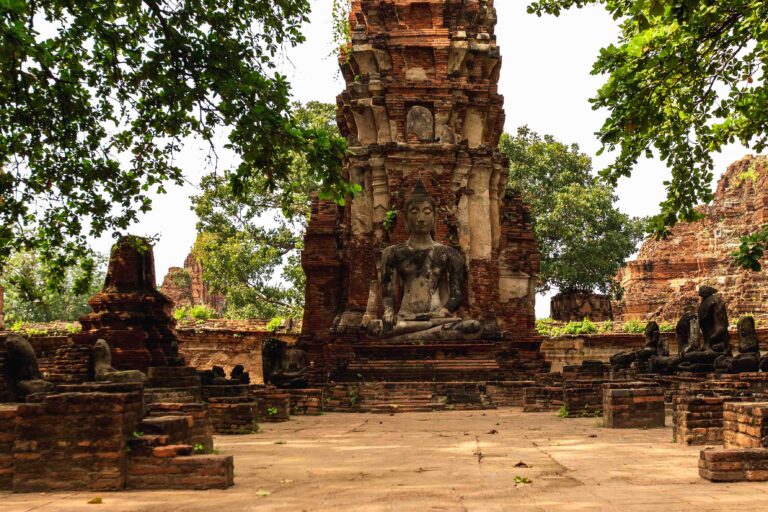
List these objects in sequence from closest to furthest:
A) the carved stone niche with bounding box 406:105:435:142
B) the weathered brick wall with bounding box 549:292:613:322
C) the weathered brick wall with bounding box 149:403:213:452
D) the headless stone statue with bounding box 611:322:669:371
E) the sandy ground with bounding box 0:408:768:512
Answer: the sandy ground with bounding box 0:408:768:512 < the weathered brick wall with bounding box 149:403:213:452 < the headless stone statue with bounding box 611:322:669:371 < the carved stone niche with bounding box 406:105:435:142 < the weathered brick wall with bounding box 549:292:613:322

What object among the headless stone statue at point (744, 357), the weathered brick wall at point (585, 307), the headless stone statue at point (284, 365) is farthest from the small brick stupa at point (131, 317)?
the weathered brick wall at point (585, 307)

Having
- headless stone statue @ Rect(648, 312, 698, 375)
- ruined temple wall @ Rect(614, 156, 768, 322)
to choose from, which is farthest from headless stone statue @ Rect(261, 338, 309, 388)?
ruined temple wall @ Rect(614, 156, 768, 322)

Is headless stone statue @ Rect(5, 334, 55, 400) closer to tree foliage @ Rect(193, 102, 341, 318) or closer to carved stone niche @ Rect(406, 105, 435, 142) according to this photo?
carved stone niche @ Rect(406, 105, 435, 142)

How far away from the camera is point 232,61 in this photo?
8.86m

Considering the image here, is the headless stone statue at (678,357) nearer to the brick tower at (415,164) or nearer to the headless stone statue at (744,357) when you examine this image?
the headless stone statue at (744,357)

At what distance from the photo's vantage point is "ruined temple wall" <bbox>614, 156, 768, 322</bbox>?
100ft

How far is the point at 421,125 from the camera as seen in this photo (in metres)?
19.1

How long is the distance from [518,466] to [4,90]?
22.4 feet

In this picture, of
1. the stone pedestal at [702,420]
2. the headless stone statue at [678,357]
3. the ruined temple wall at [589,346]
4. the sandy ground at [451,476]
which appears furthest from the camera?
the ruined temple wall at [589,346]

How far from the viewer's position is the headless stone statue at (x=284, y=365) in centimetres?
1474

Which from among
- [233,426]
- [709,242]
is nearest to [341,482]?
[233,426]

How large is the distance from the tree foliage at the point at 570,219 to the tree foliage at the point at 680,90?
22.3m

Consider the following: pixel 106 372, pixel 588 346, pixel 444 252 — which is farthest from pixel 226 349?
pixel 106 372

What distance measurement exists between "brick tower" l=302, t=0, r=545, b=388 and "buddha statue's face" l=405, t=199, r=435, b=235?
1.50m
